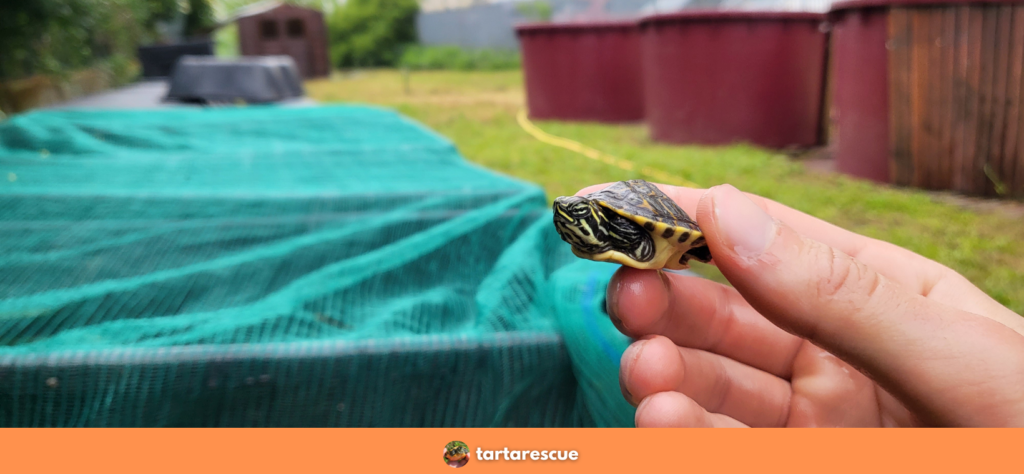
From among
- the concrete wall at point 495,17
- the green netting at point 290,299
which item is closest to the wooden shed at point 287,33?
the concrete wall at point 495,17

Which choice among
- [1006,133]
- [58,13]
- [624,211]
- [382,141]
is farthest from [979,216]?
[58,13]

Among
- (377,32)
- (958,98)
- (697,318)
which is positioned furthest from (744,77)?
(377,32)

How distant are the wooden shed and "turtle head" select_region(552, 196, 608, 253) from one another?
18.9 meters

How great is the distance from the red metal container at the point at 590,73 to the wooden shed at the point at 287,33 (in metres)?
12.1

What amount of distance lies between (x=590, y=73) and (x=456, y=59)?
175 inches

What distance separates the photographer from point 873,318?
90 cm

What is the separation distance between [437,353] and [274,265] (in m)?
1.00

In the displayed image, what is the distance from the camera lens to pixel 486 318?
1.54 meters

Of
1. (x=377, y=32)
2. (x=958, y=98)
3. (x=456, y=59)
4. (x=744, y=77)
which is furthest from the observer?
(x=377, y=32)

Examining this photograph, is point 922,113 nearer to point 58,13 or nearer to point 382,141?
point 382,141
